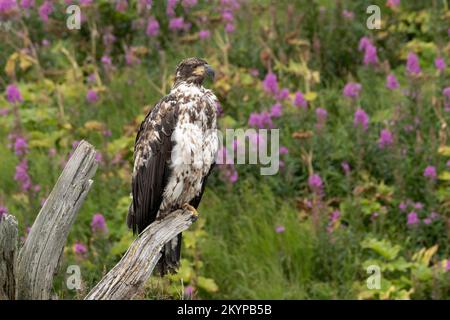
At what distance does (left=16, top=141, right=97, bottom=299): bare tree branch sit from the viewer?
5.41 m

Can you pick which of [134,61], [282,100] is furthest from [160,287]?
[134,61]

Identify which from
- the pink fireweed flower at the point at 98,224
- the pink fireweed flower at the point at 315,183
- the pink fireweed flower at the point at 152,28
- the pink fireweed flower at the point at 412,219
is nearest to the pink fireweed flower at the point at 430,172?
the pink fireweed flower at the point at 412,219

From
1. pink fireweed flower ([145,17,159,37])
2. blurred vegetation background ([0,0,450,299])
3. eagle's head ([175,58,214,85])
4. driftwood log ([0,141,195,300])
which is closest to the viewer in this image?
driftwood log ([0,141,195,300])

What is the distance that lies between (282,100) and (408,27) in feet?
6.21

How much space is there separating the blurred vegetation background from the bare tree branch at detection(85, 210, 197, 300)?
948 millimetres

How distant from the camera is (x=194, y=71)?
6.23 m

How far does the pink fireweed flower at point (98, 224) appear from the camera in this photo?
28.0ft

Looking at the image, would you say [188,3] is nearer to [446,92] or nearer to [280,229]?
[446,92]

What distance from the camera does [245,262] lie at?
28.7 ft

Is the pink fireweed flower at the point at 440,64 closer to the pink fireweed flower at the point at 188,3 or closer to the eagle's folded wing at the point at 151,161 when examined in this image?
the pink fireweed flower at the point at 188,3

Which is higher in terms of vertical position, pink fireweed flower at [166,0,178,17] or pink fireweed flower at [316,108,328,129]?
pink fireweed flower at [166,0,178,17]

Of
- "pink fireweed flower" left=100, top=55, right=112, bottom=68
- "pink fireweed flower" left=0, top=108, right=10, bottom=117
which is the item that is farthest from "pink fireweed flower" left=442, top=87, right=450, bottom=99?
"pink fireweed flower" left=0, top=108, right=10, bottom=117

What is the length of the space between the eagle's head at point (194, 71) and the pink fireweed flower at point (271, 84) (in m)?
3.51

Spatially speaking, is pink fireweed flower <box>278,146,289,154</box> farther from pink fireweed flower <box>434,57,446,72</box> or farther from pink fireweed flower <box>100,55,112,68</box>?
pink fireweed flower <box>100,55,112,68</box>
